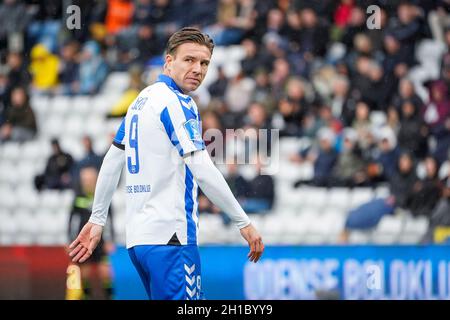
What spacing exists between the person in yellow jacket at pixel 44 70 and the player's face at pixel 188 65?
913cm

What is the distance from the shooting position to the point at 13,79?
1387 centimetres

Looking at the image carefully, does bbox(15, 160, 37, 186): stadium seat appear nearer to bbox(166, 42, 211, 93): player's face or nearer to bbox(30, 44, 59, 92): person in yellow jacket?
bbox(30, 44, 59, 92): person in yellow jacket

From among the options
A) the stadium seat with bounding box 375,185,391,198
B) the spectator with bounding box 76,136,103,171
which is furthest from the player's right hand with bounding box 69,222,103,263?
the stadium seat with bounding box 375,185,391,198

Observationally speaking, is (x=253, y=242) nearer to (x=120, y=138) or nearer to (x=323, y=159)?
(x=120, y=138)

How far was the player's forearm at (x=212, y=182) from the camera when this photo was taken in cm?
517

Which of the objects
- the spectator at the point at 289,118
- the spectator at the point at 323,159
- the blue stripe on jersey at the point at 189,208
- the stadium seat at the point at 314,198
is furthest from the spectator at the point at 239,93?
the blue stripe on jersey at the point at 189,208

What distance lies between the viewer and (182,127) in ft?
17.1

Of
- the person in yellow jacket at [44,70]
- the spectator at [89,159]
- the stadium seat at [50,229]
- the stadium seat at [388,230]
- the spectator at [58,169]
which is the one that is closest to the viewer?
the stadium seat at [388,230]

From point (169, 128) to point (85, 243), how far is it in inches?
31.9

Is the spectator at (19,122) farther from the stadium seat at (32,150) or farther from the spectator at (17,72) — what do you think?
the spectator at (17,72)

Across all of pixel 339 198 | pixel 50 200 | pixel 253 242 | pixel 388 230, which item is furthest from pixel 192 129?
pixel 50 200

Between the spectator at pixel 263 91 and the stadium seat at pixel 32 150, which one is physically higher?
the spectator at pixel 263 91
